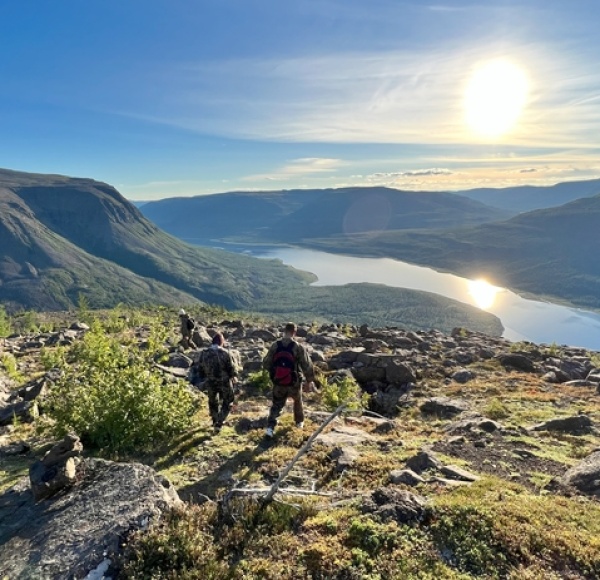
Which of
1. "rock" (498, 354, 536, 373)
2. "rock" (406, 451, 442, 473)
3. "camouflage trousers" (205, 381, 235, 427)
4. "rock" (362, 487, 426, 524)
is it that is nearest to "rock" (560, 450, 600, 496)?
"rock" (406, 451, 442, 473)

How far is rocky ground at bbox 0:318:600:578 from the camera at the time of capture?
20.4ft

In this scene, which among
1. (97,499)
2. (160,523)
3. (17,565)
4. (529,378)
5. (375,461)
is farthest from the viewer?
(529,378)

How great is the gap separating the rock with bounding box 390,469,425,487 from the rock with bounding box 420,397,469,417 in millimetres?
8280

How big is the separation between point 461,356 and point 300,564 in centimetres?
2356

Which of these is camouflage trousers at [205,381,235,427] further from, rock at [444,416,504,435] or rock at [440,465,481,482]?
rock at [444,416,504,435]

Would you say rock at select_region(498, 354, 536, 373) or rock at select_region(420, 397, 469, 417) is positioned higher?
rock at select_region(420, 397, 469, 417)

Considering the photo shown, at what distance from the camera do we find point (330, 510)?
6.83 m

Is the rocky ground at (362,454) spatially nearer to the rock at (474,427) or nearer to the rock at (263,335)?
the rock at (474,427)

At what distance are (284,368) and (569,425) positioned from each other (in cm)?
960

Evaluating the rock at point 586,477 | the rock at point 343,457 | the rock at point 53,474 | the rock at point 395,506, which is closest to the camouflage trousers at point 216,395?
the rock at point 343,457

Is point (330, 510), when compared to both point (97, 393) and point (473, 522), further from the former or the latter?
point (97, 393)

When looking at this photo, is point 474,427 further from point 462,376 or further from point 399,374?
point 462,376

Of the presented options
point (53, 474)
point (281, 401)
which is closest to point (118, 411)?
point (53, 474)

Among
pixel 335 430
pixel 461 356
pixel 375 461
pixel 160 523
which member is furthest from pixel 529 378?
pixel 160 523
